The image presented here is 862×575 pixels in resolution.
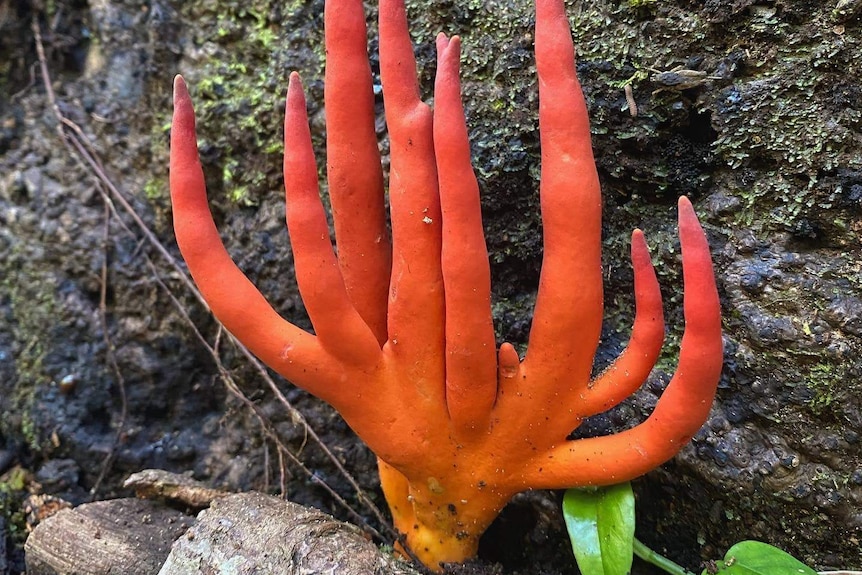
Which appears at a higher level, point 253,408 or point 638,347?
point 638,347

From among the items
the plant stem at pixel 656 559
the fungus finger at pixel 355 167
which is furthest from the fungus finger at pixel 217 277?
the plant stem at pixel 656 559

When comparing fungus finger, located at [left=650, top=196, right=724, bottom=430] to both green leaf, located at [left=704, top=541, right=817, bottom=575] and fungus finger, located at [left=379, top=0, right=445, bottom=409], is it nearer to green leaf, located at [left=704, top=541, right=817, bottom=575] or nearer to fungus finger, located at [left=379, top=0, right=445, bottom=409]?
green leaf, located at [left=704, top=541, right=817, bottom=575]

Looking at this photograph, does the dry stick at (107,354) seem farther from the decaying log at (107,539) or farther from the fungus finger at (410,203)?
the fungus finger at (410,203)

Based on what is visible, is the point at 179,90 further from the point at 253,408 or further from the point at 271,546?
the point at 253,408

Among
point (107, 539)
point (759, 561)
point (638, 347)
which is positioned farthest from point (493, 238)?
point (107, 539)

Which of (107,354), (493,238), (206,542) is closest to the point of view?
(206,542)

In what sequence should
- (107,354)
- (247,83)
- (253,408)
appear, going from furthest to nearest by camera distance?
1. (107,354)
2. (247,83)
3. (253,408)
